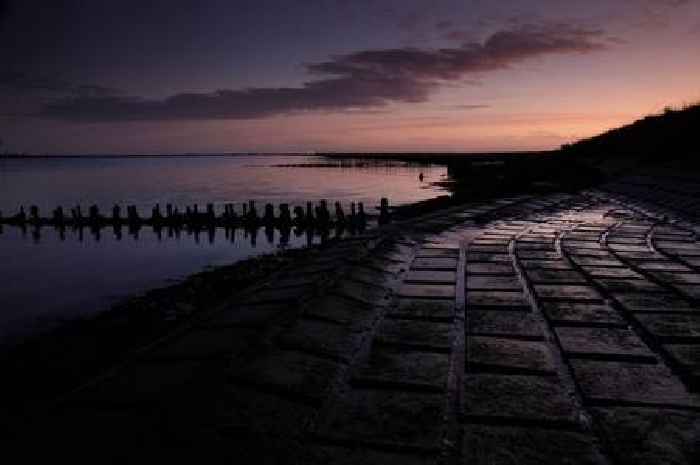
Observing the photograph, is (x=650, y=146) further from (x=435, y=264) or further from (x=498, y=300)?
(x=498, y=300)

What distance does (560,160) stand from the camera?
78.7 feet

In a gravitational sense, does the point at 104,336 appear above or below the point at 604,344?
below

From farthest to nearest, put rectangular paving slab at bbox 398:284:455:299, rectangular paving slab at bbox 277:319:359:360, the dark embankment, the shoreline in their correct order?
the dark embankment
the shoreline
rectangular paving slab at bbox 398:284:455:299
rectangular paving slab at bbox 277:319:359:360

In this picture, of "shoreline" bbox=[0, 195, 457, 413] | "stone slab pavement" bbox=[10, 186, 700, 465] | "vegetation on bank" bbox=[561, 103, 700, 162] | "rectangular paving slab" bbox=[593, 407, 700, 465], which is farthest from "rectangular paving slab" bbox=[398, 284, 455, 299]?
"vegetation on bank" bbox=[561, 103, 700, 162]

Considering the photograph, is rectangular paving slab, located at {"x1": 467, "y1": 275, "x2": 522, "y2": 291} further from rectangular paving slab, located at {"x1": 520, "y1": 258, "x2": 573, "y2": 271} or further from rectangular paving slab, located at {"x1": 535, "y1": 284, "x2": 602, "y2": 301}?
rectangular paving slab, located at {"x1": 520, "y1": 258, "x2": 573, "y2": 271}

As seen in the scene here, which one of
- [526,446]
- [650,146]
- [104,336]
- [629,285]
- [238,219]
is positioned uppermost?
[650,146]

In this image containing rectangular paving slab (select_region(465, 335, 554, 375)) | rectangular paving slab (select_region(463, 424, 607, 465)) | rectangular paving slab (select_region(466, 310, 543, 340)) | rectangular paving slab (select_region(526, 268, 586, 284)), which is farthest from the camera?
rectangular paving slab (select_region(526, 268, 586, 284))

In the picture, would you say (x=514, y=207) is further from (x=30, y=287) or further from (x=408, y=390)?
(x=30, y=287)

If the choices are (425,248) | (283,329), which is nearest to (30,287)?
(425,248)

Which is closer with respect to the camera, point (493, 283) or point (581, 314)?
point (581, 314)

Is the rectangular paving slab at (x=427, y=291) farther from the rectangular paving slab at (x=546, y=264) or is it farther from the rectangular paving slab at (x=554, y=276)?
the rectangular paving slab at (x=546, y=264)

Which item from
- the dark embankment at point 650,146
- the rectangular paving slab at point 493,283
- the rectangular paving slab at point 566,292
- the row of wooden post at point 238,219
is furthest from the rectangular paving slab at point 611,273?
the row of wooden post at point 238,219

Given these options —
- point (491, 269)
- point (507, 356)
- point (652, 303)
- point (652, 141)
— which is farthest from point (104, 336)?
point (652, 141)

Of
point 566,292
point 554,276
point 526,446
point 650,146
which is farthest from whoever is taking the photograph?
point 650,146
